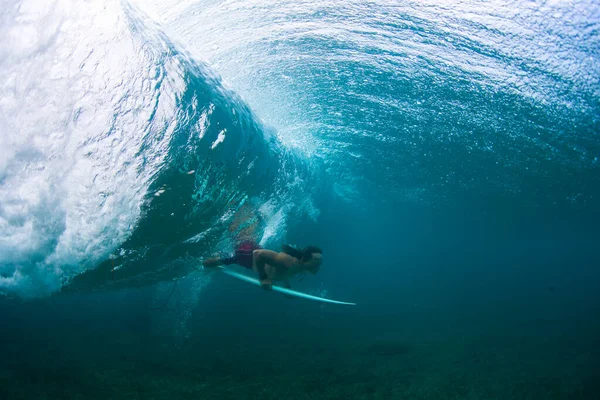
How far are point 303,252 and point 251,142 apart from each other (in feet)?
13.5

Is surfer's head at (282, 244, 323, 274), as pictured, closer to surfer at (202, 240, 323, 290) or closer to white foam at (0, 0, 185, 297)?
surfer at (202, 240, 323, 290)

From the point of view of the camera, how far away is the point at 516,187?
18.7m

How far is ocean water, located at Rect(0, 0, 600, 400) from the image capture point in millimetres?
5402

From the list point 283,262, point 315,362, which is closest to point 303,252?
point 283,262

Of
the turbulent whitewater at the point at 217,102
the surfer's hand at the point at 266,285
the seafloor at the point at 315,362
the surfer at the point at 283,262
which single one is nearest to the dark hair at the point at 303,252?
the surfer at the point at 283,262

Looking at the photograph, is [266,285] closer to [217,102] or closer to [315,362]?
[217,102]

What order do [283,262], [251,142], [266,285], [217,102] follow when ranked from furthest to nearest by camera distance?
[251,142], [217,102], [283,262], [266,285]

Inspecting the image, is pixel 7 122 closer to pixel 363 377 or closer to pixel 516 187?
pixel 363 377

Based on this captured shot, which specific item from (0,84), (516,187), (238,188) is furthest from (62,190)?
(516,187)

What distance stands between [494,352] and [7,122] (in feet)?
52.7

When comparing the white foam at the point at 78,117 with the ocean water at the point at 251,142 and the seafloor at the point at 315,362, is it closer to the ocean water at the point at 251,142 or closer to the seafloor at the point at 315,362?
the ocean water at the point at 251,142

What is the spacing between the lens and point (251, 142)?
8508 millimetres

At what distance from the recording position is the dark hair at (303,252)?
578cm

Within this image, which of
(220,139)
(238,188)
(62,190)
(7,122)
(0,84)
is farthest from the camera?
(238,188)
